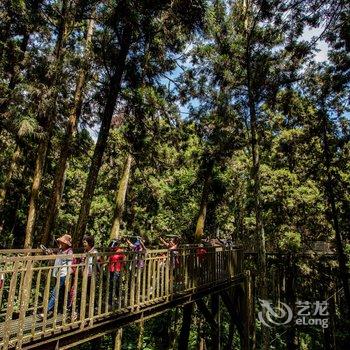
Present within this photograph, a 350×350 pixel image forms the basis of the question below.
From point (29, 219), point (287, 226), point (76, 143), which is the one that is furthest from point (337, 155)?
point (29, 219)

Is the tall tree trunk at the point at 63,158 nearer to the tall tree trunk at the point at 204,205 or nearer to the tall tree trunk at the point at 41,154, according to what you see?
the tall tree trunk at the point at 41,154

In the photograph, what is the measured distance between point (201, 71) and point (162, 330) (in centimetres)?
1403

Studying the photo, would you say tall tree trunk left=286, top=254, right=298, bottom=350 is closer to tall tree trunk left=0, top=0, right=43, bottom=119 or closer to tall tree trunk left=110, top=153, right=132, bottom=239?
tall tree trunk left=110, top=153, right=132, bottom=239

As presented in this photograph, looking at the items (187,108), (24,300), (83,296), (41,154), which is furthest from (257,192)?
(24,300)

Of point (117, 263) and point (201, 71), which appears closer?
point (117, 263)

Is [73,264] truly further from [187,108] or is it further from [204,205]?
[204,205]

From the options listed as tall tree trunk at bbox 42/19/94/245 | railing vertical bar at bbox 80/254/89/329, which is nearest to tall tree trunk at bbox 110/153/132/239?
tall tree trunk at bbox 42/19/94/245

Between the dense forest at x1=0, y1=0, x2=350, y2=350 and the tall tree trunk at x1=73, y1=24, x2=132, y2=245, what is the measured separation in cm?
3

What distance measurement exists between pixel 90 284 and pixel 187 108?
981 cm

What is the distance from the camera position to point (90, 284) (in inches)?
238

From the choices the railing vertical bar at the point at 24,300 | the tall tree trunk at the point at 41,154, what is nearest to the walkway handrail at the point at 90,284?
the railing vertical bar at the point at 24,300

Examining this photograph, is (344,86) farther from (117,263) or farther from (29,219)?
(29,219)

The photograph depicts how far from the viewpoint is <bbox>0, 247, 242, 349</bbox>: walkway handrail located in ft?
15.5

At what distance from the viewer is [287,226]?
22.2 metres
